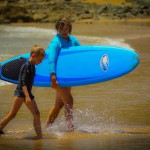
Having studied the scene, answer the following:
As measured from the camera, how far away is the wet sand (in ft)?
18.4

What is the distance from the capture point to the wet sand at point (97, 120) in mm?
5617

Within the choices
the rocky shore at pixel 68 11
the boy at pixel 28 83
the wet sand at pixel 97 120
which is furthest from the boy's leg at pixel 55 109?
the rocky shore at pixel 68 11

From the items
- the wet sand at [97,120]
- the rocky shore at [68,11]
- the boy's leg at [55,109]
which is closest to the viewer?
the wet sand at [97,120]

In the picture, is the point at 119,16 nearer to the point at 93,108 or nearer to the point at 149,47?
the point at 149,47

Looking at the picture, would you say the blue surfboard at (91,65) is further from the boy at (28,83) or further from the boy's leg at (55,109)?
the boy at (28,83)

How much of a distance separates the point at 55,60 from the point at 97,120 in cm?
123

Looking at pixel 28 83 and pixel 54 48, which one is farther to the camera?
pixel 54 48

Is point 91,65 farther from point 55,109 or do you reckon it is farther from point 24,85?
point 24,85

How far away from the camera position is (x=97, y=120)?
7137 millimetres

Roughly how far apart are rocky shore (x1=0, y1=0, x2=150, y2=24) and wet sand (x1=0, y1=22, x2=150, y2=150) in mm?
29708

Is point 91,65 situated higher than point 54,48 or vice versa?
point 54,48

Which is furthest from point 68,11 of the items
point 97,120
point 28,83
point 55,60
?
point 28,83

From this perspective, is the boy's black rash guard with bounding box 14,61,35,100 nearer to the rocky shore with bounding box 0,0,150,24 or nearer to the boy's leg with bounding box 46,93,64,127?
the boy's leg with bounding box 46,93,64,127

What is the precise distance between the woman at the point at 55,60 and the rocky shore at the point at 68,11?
3241 cm
